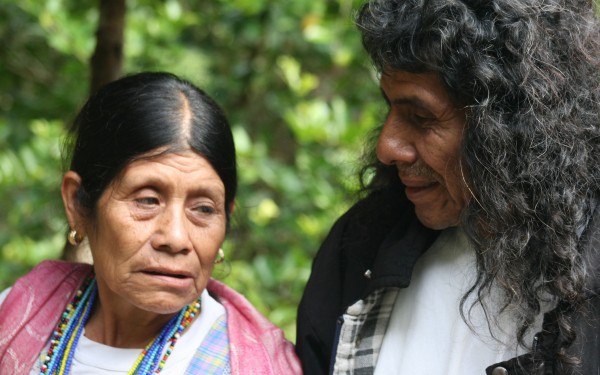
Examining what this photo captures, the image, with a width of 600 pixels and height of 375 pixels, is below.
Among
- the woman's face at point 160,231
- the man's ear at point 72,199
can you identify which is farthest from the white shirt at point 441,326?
the man's ear at point 72,199

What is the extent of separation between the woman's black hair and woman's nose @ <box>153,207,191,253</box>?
0.54 ft

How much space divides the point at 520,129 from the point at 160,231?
0.90 m

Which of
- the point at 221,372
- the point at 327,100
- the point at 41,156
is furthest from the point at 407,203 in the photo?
the point at 327,100

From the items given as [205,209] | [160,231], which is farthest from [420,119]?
[160,231]

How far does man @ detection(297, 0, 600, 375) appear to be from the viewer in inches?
71.9

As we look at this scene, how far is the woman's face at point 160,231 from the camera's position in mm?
2014

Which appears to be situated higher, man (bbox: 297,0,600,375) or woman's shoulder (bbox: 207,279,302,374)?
man (bbox: 297,0,600,375)

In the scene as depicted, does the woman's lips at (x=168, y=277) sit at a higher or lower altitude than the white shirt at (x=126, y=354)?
higher

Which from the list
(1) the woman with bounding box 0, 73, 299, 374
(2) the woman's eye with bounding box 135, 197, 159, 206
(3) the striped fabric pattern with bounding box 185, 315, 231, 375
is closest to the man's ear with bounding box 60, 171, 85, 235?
(1) the woman with bounding box 0, 73, 299, 374

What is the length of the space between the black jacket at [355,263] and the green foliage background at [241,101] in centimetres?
116

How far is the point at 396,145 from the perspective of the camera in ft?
6.70

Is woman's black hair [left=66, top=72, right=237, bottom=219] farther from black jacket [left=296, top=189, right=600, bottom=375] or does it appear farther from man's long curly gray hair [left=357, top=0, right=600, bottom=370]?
man's long curly gray hair [left=357, top=0, right=600, bottom=370]

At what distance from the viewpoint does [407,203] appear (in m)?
2.27

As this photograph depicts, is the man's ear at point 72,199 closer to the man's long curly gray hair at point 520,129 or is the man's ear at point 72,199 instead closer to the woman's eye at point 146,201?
the woman's eye at point 146,201
